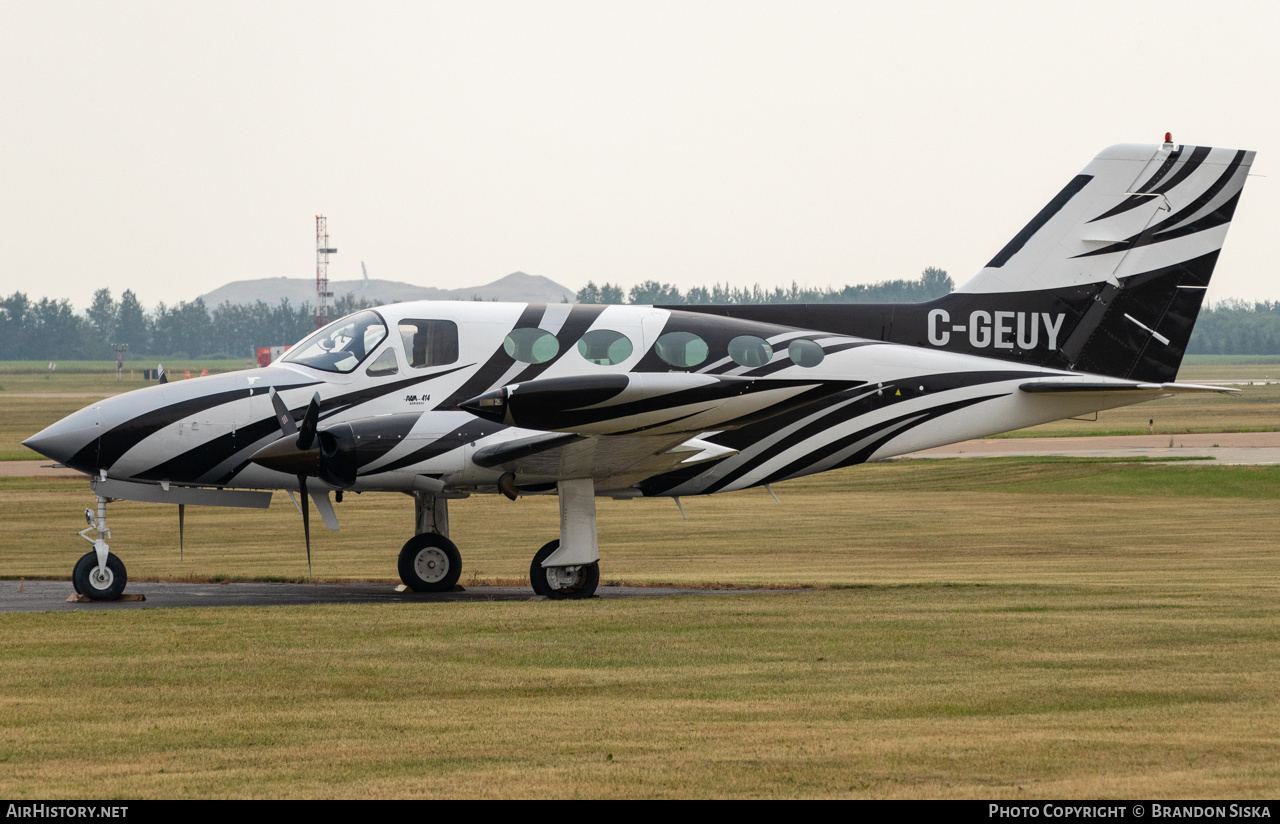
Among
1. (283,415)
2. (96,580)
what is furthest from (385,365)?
(96,580)

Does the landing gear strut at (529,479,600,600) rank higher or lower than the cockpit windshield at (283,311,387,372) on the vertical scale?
lower

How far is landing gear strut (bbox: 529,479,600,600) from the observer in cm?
1762

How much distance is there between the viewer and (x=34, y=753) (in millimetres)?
8625

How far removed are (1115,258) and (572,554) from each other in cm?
933

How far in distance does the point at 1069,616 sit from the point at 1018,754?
6774 mm

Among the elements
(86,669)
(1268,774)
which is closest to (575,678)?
(86,669)

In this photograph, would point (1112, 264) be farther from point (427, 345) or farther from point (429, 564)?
point (429, 564)

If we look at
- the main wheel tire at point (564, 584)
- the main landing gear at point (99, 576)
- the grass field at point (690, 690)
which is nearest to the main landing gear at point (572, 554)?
the main wheel tire at point (564, 584)

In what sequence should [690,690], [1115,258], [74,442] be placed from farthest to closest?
[1115,258]
[74,442]
[690,690]

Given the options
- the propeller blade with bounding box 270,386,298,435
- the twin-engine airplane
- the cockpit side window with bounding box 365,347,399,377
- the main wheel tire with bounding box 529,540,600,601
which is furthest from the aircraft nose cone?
the main wheel tire with bounding box 529,540,600,601

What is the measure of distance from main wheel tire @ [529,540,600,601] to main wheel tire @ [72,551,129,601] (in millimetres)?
5149

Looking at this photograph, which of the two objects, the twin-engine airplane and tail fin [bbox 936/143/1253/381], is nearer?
the twin-engine airplane

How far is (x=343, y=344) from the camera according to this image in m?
18.0

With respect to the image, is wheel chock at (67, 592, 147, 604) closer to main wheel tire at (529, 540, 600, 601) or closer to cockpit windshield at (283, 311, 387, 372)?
cockpit windshield at (283, 311, 387, 372)
